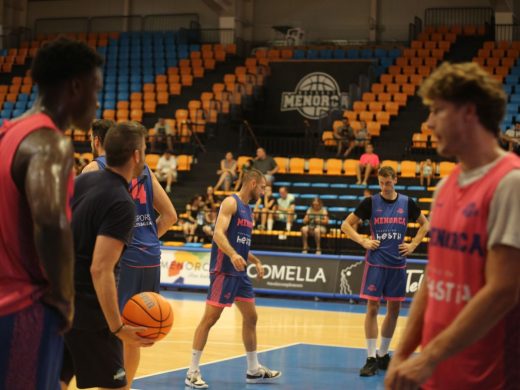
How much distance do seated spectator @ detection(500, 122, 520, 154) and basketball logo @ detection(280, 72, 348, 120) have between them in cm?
789

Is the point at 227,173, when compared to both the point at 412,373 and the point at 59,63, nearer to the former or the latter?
the point at 59,63

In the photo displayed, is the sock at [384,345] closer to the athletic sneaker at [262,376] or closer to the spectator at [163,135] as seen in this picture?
Answer: the athletic sneaker at [262,376]

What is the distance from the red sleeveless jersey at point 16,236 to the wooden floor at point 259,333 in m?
4.98

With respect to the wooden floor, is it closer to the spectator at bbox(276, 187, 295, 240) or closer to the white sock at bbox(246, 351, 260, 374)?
the white sock at bbox(246, 351, 260, 374)

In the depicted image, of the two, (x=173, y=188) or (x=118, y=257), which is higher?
(x=173, y=188)

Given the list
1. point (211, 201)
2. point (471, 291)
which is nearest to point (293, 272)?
point (211, 201)

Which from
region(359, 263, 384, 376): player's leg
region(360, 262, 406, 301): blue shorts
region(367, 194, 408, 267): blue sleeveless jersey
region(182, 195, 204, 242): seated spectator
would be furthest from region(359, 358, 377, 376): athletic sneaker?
region(182, 195, 204, 242): seated spectator

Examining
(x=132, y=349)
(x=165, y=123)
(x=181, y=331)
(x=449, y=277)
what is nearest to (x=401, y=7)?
(x=165, y=123)

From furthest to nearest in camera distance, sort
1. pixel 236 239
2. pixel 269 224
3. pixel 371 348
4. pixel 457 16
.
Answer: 1. pixel 457 16
2. pixel 269 224
3. pixel 371 348
4. pixel 236 239

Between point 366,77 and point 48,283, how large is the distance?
22758mm

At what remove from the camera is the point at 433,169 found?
19.7 metres

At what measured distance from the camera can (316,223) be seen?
58.7ft

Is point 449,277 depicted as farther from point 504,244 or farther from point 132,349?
point 132,349

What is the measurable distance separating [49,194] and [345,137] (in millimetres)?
19001
